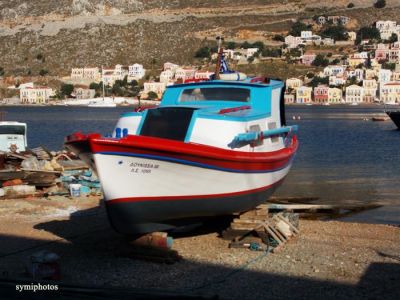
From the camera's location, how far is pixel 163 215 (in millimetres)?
12750

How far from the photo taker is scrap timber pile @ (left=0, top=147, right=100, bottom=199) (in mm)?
19328

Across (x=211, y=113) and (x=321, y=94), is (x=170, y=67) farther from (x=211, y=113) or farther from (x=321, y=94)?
(x=211, y=113)

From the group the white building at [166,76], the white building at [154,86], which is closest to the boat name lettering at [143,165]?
the white building at [166,76]

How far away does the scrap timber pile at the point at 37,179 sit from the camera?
63.4ft

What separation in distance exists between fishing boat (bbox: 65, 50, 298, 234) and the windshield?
13452 millimetres

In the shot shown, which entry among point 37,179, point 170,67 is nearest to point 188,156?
point 37,179

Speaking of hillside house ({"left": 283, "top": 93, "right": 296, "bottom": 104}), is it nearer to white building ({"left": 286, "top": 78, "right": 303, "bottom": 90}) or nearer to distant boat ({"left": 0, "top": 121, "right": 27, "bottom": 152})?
white building ({"left": 286, "top": 78, "right": 303, "bottom": 90})

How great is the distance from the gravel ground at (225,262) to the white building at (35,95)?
7143 inches

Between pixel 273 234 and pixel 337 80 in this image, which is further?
pixel 337 80

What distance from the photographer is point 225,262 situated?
39.7 ft

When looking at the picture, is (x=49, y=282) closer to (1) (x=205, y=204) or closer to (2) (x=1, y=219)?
(1) (x=205, y=204)

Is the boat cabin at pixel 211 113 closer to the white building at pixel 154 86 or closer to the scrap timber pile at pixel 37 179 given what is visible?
the scrap timber pile at pixel 37 179

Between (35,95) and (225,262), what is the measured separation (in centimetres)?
18693

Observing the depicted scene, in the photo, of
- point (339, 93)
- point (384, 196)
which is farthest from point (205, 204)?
point (339, 93)
